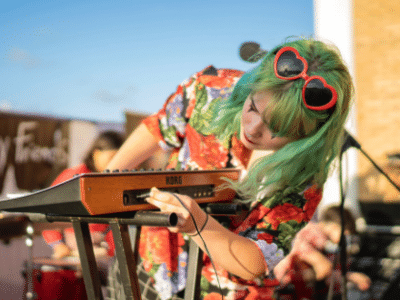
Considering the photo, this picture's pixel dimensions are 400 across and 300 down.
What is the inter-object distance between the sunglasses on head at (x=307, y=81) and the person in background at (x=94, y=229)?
0.69 m

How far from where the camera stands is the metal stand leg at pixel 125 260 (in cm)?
62

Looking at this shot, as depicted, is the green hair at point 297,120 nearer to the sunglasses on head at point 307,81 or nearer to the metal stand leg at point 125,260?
Answer: the sunglasses on head at point 307,81

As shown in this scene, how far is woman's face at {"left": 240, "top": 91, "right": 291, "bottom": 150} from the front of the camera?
812mm

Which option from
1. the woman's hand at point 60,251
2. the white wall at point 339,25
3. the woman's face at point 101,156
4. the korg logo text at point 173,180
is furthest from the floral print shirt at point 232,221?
the white wall at point 339,25

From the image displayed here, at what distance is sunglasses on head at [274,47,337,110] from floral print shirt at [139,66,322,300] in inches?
7.7

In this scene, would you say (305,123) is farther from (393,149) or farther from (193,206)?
(393,149)

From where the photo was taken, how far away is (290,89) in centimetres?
79

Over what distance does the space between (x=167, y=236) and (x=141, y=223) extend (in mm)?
371

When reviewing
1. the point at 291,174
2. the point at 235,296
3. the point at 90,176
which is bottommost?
the point at 235,296

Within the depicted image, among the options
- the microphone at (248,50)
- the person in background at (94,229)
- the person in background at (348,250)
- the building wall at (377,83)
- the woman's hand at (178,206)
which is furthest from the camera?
the building wall at (377,83)

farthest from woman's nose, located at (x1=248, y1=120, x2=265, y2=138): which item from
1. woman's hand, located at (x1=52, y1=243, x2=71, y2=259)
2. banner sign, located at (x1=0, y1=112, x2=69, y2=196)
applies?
banner sign, located at (x1=0, y1=112, x2=69, y2=196)

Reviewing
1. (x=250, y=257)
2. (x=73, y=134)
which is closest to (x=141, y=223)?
(x=250, y=257)

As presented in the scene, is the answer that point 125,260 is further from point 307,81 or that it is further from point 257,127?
point 307,81

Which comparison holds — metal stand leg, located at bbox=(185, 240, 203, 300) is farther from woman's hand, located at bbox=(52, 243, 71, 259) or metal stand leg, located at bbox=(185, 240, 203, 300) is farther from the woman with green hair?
woman's hand, located at bbox=(52, 243, 71, 259)
